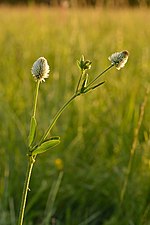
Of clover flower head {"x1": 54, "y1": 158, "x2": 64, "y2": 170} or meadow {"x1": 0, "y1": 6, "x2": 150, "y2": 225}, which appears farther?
clover flower head {"x1": 54, "y1": 158, "x2": 64, "y2": 170}

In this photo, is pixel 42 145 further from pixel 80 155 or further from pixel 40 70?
pixel 80 155

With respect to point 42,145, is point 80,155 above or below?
below

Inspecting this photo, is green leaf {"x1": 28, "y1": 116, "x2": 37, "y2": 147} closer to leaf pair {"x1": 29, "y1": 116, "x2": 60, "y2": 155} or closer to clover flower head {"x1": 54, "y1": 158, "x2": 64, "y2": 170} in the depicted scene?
leaf pair {"x1": 29, "y1": 116, "x2": 60, "y2": 155}

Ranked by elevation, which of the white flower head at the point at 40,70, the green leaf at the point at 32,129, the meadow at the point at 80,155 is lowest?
the meadow at the point at 80,155

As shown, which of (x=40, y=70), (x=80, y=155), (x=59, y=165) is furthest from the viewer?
(x=80, y=155)

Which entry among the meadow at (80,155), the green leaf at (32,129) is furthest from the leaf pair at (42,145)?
the meadow at (80,155)

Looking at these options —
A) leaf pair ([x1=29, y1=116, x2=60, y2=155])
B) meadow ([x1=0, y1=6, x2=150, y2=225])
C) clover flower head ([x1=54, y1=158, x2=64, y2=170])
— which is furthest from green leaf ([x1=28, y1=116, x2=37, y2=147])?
clover flower head ([x1=54, y1=158, x2=64, y2=170])

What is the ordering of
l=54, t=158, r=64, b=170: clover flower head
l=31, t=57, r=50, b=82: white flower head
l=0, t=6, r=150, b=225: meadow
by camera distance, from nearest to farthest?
l=31, t=57, r=50, b=82: white flower head → l=0, t=6, r=150, b=225: meadow → l=54, t=158, r=64, b=170: clover flower head

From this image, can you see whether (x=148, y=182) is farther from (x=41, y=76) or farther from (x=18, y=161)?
(x=41, y=76)

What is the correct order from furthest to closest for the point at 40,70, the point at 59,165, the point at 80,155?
1. the point at 80,155
2. the point at 59,165
3. the point at 40,70

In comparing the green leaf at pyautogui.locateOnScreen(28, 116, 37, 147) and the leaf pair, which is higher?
the green leaf at pyautogui.locateOnScreen(28, 116, 37, 147)

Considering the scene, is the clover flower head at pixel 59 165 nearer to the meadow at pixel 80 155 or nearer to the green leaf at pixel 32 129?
the meadow at pixel 80 155

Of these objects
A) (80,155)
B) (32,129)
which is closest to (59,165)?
(80,155)
